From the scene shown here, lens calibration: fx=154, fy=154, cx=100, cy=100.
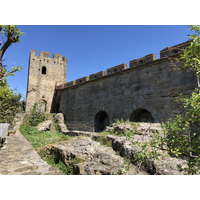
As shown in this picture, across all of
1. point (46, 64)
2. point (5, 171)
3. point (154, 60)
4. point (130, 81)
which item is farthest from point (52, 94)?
point (5, 171)

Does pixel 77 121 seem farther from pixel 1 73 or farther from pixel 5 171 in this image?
pixel 5 171

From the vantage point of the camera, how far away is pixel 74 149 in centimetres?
481

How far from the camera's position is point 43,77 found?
16953mm

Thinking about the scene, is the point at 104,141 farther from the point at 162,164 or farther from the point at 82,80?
the point at 82,80

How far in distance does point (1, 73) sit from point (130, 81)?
23.5 feet

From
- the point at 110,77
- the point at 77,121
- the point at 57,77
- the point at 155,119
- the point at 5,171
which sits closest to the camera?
the point at 5,171

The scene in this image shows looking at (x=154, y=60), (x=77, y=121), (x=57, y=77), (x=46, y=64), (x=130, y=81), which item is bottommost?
(x=77, y=121)

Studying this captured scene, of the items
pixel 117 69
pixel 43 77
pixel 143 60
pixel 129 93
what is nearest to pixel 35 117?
pixel 43 77

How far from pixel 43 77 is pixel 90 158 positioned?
14.5 metres

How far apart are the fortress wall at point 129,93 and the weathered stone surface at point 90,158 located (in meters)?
3.73

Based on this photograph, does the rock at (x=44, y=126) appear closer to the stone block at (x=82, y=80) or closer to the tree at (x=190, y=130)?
the stone block at (x=82, y=80)

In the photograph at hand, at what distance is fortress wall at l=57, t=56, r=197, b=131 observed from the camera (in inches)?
311

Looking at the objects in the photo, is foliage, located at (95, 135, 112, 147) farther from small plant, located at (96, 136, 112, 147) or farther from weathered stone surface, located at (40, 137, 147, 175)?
weathered stone surface, located at (40, 137, 147, 175)

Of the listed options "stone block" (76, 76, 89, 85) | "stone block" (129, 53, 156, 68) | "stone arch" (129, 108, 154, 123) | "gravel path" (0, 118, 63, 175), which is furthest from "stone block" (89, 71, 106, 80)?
"gravel path" (0, 118, 63, 175)
